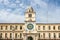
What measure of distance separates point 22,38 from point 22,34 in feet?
6.88

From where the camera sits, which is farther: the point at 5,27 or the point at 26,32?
the point at 5,27

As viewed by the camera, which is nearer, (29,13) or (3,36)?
(29,13)

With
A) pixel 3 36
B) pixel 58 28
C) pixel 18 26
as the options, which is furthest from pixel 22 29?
pixel 58 28

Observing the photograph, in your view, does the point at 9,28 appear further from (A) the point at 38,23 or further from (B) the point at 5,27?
(A) the point at 38,23

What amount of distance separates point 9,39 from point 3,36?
115 inches

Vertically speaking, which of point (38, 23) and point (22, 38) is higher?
point (38, 23)

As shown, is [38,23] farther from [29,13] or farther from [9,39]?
[9,39]

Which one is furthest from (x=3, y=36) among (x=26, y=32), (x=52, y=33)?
(x=52, y=33)

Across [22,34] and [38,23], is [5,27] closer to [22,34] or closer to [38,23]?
[22,34]

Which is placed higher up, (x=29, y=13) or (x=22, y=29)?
(x=29, y=13)

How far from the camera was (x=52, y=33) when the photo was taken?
283 ft

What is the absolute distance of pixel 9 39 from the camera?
8600 centimetres

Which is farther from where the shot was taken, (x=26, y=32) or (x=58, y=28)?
(x=58, y=28)

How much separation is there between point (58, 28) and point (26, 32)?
46.0ft
